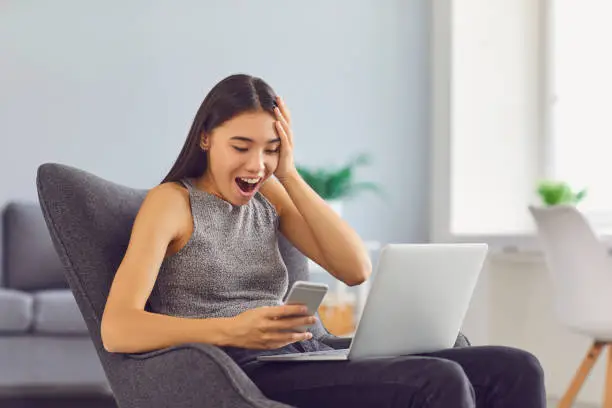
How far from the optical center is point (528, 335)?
441 cm

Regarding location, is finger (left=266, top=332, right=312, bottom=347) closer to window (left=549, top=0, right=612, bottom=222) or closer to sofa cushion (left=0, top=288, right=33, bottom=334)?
sofa cushion (left=0, top=288, right=33, bottom=334)

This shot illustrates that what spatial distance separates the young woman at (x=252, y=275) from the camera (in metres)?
1.60

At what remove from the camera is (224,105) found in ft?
6.17

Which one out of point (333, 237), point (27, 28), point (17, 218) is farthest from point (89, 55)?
point (333, 237)

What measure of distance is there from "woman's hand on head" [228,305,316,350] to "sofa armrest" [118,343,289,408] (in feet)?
0.16

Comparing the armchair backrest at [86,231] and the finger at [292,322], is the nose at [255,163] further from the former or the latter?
the finger at [292,322]

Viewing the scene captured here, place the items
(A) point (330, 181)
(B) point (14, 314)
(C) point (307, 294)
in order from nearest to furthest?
(C) point (307, 294)
(B) point (14, 314)
(A) point (330, 181)

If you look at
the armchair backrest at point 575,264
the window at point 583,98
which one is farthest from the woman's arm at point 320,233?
the window at point 583,98

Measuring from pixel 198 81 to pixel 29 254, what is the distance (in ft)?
3.74

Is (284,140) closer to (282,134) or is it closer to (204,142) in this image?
(282,134)

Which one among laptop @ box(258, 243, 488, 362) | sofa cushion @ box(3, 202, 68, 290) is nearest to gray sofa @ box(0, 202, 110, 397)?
A: sofa cushion @ box(3, 202, 68, 290)

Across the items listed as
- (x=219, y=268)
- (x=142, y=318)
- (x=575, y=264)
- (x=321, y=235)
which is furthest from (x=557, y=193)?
(x=142, y=318)

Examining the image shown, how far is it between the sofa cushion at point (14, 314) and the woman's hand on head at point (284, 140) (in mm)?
2358

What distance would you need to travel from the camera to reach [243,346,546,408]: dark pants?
61.4 inches
